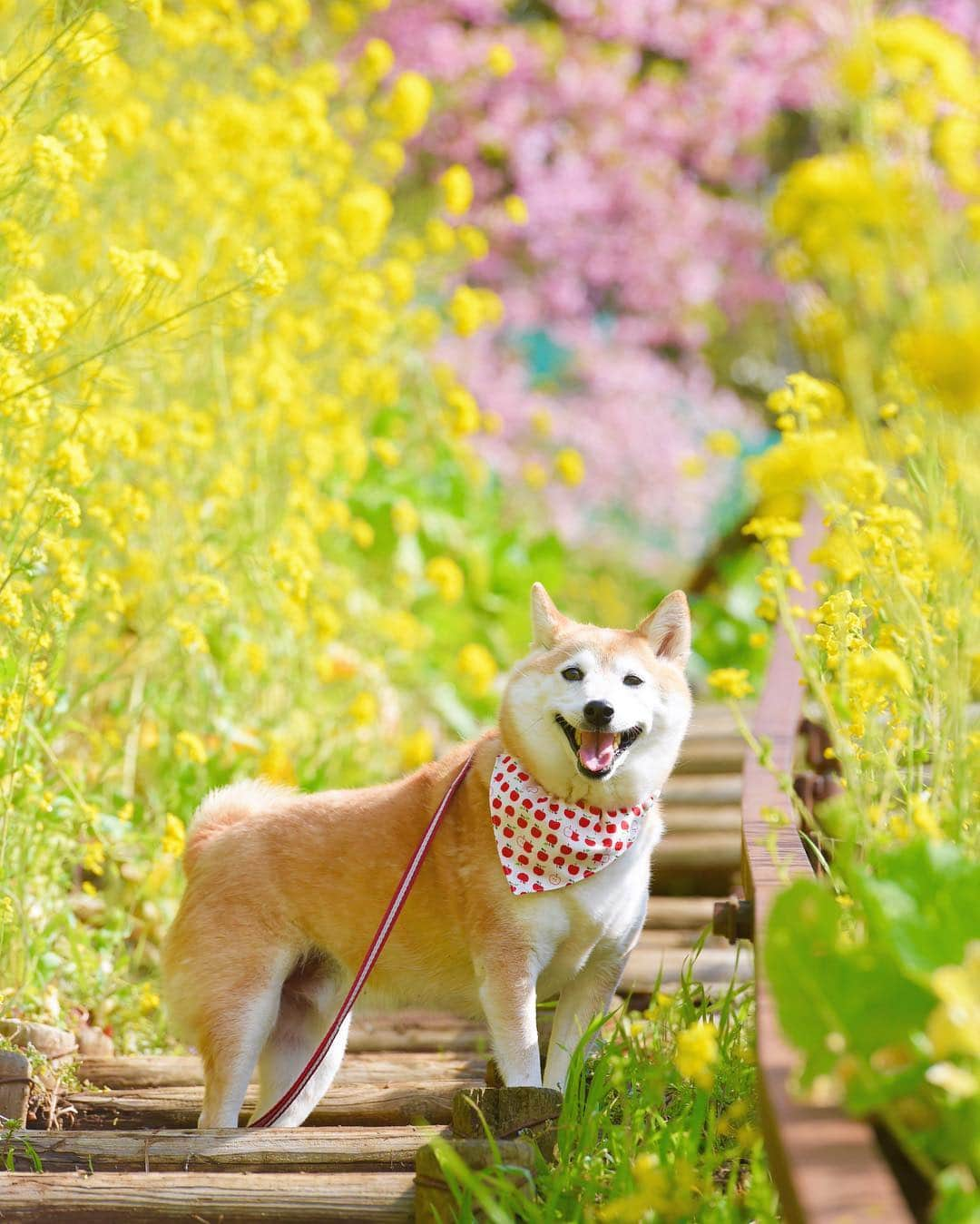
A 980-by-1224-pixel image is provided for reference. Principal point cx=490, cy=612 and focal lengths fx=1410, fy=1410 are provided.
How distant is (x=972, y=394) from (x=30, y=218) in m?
2.80

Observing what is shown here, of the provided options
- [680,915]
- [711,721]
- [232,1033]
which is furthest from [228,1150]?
[711,721]

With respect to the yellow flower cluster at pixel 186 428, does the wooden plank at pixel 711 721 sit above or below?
below

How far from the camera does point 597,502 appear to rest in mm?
10828

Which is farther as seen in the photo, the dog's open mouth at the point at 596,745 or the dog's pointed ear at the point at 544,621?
the dog's pointed ear at the point at 544,621

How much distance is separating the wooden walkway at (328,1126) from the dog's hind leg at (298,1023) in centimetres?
12

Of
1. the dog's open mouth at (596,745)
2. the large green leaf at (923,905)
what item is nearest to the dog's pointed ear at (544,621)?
the dog's open mouth at (596,745)

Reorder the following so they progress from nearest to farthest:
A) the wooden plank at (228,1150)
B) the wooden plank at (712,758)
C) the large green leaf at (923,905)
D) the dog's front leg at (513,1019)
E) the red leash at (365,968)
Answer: the large green leaf at (923,905) < the wooden plank at (228,1150) < the dog's front leg at (513,1019) < the red leash at (365,968) < the wooden plank at (712,758)

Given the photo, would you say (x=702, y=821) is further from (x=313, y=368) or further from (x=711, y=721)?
(x=313, y=368)

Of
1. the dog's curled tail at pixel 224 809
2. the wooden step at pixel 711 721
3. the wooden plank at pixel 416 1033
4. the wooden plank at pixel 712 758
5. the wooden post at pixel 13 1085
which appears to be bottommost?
the wooden step at pixel 711 721

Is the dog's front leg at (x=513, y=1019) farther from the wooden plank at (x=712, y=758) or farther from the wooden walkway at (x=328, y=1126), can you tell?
the wooden plank at (x=712, y=758)

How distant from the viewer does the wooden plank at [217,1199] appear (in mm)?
2131

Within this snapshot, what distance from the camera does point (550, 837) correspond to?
2.78 m

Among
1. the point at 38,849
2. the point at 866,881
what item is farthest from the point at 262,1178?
the point at 38,849

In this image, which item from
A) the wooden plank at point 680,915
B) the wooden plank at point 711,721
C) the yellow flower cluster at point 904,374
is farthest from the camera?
the wooden plank at point 711,721
